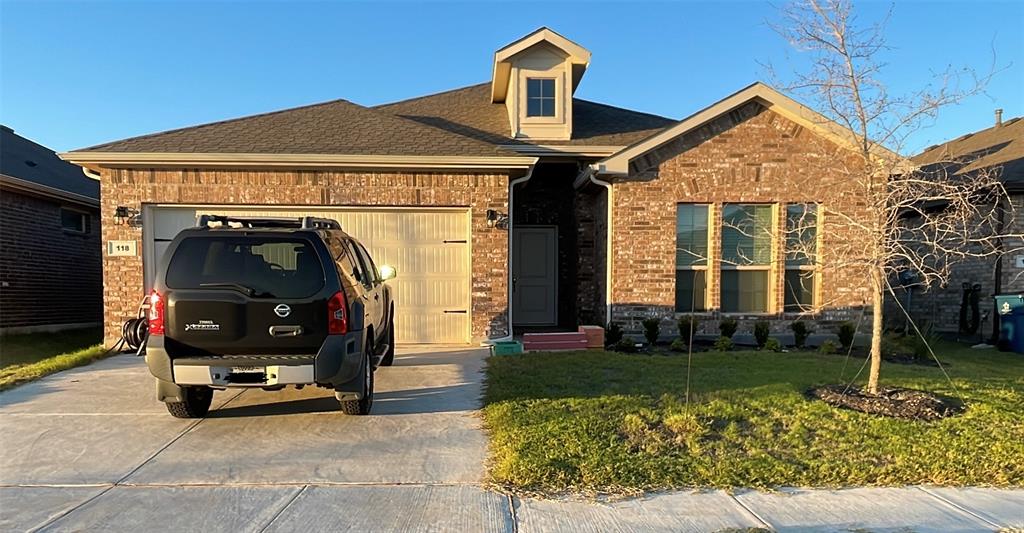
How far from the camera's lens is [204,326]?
14.3 ft

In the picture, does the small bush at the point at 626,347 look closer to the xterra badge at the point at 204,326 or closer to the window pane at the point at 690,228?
the window pane at the point at 690,228

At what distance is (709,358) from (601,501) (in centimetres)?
505

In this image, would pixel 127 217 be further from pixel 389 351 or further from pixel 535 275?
pixel 535 275

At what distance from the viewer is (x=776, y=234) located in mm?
9148

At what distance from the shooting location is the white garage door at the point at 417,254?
8945mm

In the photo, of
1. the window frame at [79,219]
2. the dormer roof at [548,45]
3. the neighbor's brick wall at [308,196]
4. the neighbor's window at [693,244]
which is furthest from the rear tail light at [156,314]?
the window frame at [79,219]

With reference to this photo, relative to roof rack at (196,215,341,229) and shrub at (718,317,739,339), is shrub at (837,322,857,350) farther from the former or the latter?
roof rack at (196,215,341,229)

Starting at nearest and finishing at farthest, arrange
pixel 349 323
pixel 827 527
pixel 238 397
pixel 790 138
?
1. pixel 827 527
2. pixel 349 323
3. pixel 238 397
4. pixel 790 138

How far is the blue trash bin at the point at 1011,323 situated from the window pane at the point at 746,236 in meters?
4.68

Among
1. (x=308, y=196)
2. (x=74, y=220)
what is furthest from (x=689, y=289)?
(x=74, y=220)

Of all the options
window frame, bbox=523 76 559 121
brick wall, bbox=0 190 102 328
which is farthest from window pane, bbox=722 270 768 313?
brick wall, bbox=0 190 102 328

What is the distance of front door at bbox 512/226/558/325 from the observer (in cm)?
1166

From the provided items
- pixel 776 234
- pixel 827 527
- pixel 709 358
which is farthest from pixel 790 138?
pixel 827 527

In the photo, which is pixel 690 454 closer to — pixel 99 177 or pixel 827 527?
pixel 827 527
